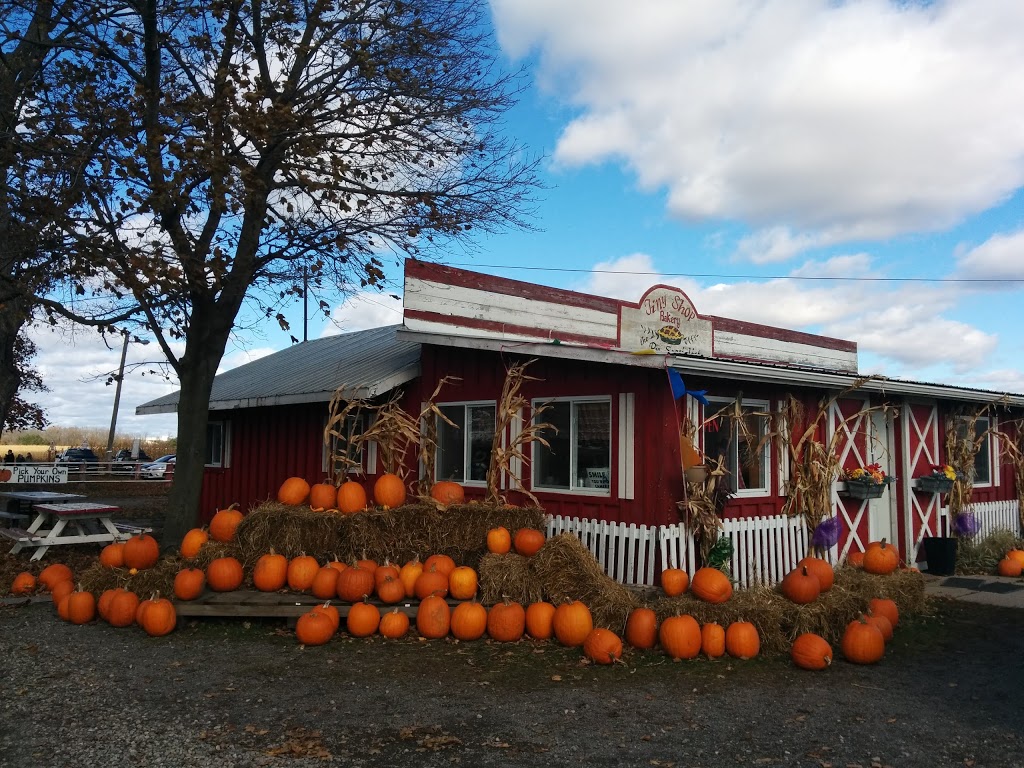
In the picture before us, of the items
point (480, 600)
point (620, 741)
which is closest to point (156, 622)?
point (480, 600)

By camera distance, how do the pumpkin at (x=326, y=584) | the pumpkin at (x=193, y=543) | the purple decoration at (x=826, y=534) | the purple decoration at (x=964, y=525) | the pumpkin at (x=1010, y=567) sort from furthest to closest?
the purple decoration at (x=964, y=525), the pumpkin at (x=1010, y=567), the purple decoration at (x=826, y=534), the pumpkin at (x=193, y=543), the pumpkin at (x=326, y=584)

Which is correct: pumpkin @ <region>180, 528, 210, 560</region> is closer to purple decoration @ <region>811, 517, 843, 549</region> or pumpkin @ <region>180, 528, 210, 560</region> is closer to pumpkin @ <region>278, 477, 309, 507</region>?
pumpkin @ <region>278, 477, 309, 507</region>

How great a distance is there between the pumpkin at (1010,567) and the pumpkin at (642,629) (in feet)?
22.4

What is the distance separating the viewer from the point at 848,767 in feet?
14.2

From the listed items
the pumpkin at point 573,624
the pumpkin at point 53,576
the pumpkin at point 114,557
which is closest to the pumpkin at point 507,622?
the pumpkin at point 573,624

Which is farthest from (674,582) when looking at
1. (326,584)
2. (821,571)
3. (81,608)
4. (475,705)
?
(81,608)

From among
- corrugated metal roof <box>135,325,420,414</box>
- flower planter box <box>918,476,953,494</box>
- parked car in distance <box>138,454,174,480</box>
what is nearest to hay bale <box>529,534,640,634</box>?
corrugated metal roof <box>135,325,420,414</box>

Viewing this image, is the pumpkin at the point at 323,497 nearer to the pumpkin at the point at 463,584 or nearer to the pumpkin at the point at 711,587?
the pumpkin at the point at 463,584

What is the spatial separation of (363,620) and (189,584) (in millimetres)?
1762

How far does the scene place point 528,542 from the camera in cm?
812

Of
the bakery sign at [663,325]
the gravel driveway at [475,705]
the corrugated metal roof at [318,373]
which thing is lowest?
the gravel driveway at [475,705]

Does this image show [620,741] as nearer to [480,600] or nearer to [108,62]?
[480,600]

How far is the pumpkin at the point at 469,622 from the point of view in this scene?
7.17 meters

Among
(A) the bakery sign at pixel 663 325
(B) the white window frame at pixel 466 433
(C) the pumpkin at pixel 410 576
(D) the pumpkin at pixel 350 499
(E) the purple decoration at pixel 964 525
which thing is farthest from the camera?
(A) the bakery sign at pixel 663 325
